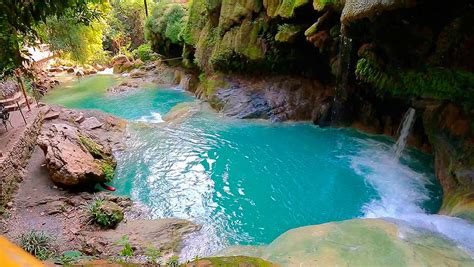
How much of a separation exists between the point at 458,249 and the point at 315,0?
751 centimetres

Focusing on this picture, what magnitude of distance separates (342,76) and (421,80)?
3570 mm

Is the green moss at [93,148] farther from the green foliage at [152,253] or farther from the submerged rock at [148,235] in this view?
the green foliage at [152,253]

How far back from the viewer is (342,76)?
1138 centimetres

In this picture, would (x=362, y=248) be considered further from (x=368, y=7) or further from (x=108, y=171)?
(x=108, y=171)

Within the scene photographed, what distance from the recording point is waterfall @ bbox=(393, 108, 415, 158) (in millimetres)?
9453

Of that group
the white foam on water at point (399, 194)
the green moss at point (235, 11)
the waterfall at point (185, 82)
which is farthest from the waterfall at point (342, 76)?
the waterfall at point (185, 82)

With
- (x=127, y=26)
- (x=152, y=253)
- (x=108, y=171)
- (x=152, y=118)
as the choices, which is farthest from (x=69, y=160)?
(x=127, y=26)

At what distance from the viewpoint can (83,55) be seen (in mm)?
14016

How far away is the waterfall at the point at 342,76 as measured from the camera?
34.6 ft

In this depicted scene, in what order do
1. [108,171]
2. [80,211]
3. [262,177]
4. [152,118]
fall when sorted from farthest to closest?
[152,118]
[108,171]
[262,177]
[80,211]

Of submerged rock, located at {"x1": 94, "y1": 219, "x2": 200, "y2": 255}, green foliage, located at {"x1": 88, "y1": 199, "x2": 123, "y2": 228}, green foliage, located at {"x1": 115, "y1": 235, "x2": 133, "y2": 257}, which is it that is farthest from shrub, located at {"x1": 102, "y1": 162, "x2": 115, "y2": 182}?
green foliage, located at {"x1": 115, "y1": 235, "x2": 133, "y2": 257}

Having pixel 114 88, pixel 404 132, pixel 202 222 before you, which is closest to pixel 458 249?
pixel 202 222

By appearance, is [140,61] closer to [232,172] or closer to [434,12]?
[232,172]

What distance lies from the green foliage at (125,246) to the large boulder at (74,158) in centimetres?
259
